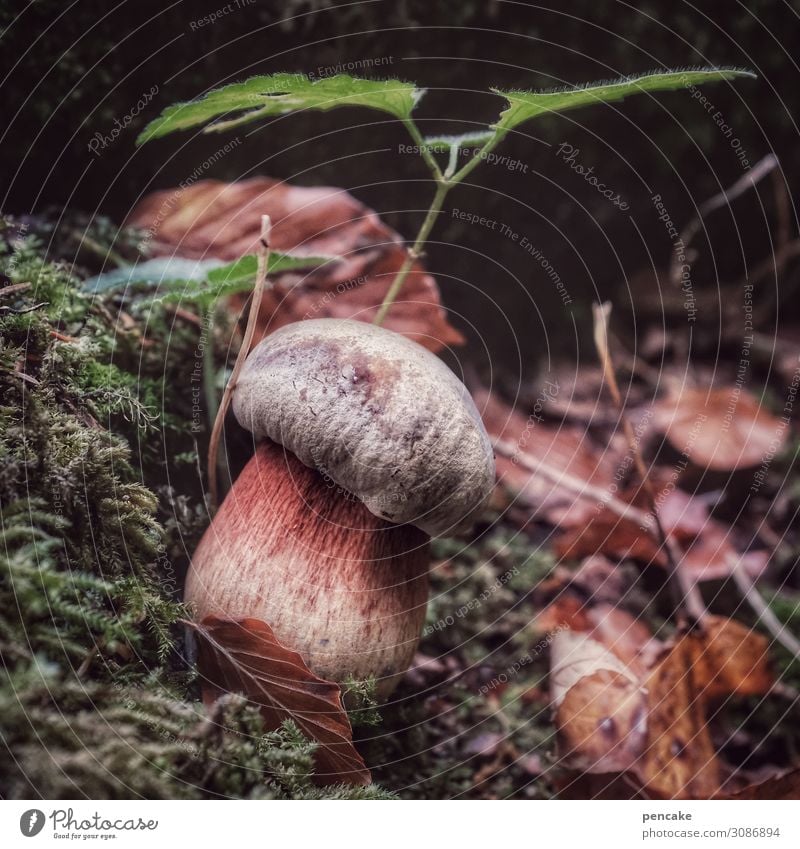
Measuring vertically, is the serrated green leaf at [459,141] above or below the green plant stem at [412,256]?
above

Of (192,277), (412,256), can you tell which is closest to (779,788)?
(412,256)

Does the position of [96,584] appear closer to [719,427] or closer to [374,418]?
[374,418]

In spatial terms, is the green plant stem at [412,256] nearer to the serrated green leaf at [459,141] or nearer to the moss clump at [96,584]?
the serrated green leaf at [459,141]

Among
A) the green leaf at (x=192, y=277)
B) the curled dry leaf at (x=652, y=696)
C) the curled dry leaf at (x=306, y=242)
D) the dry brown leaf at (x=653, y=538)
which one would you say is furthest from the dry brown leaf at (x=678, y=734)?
the green leaf at (x=192, y=277)

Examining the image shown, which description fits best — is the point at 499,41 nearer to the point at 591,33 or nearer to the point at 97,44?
the point at 591,33

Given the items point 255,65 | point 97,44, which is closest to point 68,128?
point 97,44
